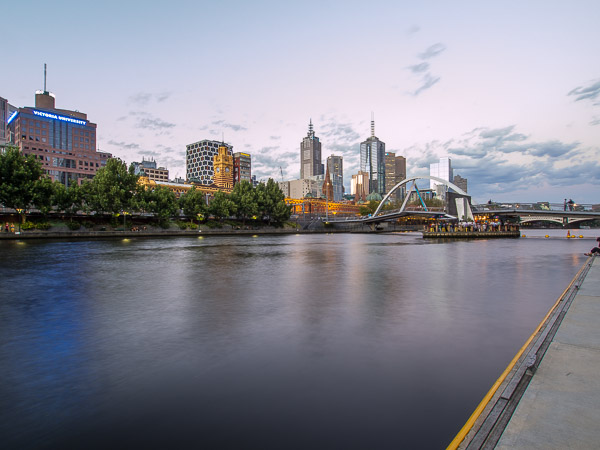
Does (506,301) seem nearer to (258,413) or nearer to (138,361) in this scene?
(258,413)

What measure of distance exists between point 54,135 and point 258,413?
685ft

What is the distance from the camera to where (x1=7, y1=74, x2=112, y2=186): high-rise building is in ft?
513

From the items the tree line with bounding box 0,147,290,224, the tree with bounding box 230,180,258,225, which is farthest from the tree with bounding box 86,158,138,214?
the tree with bounding box 230,180,258,225

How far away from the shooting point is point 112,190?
267 feet

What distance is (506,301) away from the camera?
15125mm

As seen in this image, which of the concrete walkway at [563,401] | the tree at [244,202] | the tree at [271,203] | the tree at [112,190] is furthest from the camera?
the tree at [271,203]

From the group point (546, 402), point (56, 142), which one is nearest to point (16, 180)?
point (546, 402)

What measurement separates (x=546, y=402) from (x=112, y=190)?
294ft

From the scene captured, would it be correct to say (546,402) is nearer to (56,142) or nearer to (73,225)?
(73,225)

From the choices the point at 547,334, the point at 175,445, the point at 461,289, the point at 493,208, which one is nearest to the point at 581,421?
the point at 547,334

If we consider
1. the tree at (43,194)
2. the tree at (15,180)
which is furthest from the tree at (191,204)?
the tree at (15,180)

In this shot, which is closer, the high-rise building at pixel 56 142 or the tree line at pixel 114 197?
the tree line at pixel 114 197

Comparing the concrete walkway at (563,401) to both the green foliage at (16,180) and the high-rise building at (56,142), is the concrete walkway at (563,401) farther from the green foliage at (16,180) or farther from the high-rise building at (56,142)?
the high-rise building at (56,142)

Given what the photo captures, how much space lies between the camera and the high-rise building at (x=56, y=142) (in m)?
156
